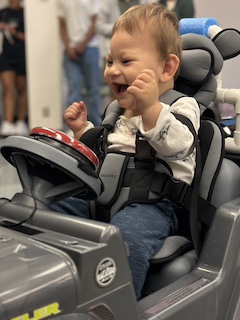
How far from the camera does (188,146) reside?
1010mm

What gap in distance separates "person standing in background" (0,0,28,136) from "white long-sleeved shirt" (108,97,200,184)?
3.13 metres

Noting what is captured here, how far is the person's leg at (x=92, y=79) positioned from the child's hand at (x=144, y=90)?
287 centimetres

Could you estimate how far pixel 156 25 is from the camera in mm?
1079

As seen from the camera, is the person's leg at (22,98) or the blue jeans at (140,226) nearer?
the blue jeans at (140,226)

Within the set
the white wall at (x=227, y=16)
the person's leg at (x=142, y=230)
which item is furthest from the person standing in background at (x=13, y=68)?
the person's leg at (x=142, y=230)

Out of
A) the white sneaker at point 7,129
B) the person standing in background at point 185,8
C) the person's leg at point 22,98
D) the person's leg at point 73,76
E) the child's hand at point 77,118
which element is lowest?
the white sneaker at point 7,129

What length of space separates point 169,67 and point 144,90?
0.20 metres

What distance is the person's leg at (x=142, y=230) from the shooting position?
0.97 metres

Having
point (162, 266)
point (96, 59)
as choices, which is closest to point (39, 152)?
point (162, 266)

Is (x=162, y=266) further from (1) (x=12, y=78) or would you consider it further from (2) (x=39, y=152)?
(1) (x=12, y=78)

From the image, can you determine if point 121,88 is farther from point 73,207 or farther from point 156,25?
point 73,207

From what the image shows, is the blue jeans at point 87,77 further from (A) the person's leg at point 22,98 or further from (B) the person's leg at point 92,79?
(A) the person's leg at point 22,98

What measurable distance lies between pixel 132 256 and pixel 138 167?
20cm

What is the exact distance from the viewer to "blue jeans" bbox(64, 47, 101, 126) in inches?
153
